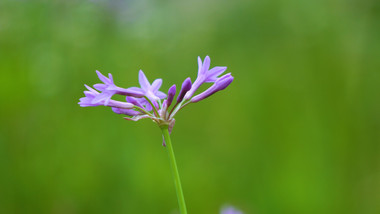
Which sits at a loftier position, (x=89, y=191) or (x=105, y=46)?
(x=105, y=46)

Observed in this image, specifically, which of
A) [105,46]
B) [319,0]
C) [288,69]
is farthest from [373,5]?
[105,46]

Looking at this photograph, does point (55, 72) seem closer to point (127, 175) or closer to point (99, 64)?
point (99, 64)

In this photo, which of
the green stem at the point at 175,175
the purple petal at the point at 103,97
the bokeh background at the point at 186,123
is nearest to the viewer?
the green stem at the point at 175,175

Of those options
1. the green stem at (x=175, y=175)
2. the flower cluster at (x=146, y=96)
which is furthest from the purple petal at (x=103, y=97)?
the green stem at (x=175, y=175)

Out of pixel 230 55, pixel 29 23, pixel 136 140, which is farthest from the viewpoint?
pixel 230 55

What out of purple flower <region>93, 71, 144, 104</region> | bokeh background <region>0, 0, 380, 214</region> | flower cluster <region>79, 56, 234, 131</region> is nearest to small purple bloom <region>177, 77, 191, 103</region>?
flower cluster <region>79, 56, 234, 131</region>

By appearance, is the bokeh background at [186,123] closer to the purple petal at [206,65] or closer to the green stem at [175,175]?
the purple petal at [206,65]

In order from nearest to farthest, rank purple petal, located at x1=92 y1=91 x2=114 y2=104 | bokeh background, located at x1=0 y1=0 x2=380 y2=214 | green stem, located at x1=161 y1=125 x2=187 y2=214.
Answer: green stem, located at x1=161 y1=125 x2=187 y2=214 < purple petal, located at x1=92 y1=91 x2=114 y2=104 < bokeh background, located at x1=0 y1=0 x2=380 y2=214

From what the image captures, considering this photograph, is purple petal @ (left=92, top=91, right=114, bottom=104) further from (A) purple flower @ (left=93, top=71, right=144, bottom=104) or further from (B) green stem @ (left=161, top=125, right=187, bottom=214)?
(B) green stem @ (left=161, top=125, right=187, bottom=214)

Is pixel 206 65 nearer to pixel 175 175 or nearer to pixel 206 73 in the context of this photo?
pixel 206 73
